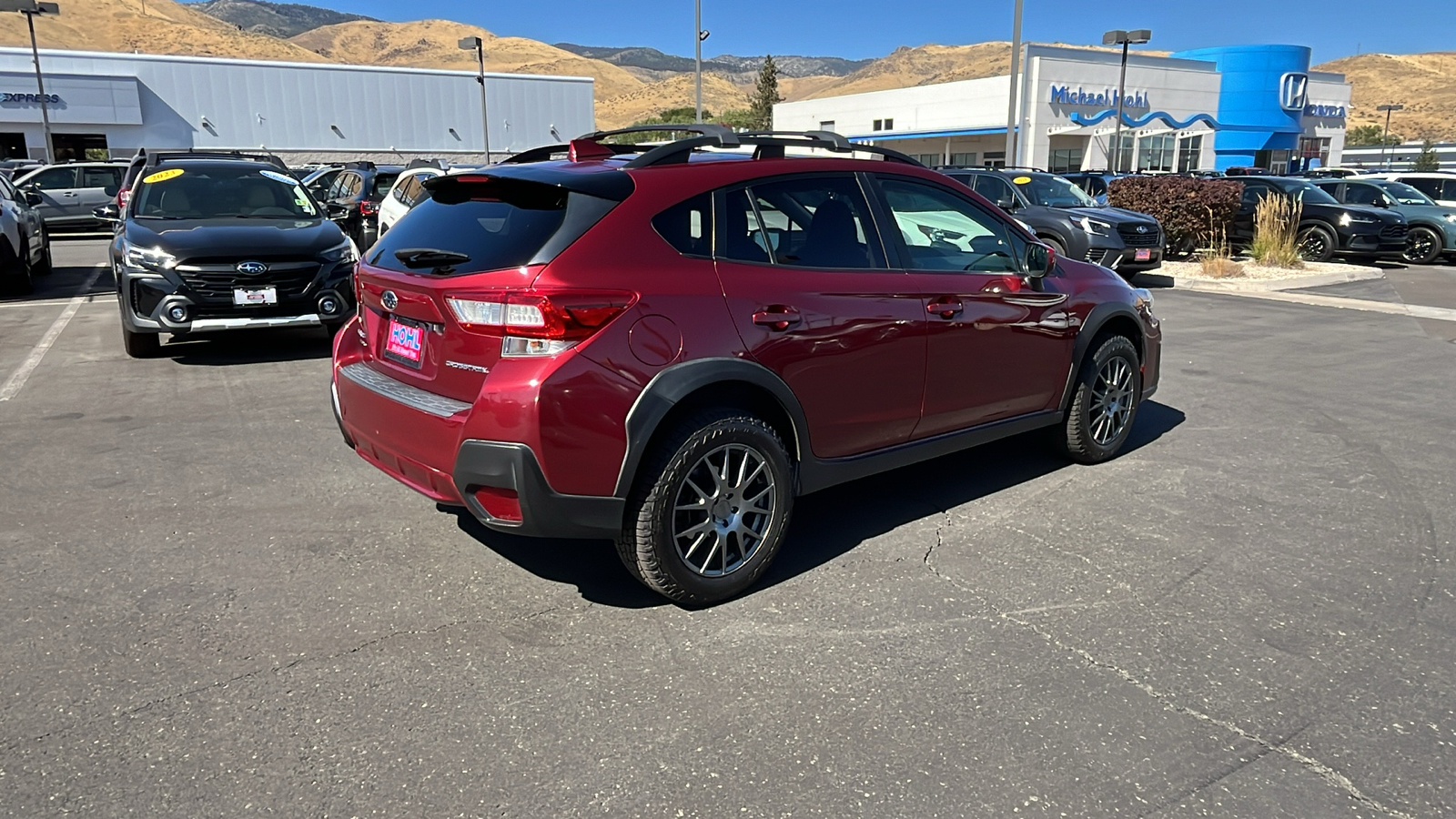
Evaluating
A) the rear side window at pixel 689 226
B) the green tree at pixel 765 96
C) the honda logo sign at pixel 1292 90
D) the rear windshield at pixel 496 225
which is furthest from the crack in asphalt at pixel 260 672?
the green tree at pixel 765 96

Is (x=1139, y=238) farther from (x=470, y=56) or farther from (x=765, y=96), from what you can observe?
(x=470, y=56)

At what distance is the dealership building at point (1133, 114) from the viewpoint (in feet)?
155

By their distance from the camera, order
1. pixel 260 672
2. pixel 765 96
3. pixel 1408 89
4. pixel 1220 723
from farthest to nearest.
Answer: pixel 1408 89, pixel 765 96, pixel 260 672, pixel 1220 723

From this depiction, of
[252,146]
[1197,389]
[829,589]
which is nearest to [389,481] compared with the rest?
[829,589]

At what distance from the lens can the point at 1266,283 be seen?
14922 mm

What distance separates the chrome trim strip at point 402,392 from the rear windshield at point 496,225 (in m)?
0.45

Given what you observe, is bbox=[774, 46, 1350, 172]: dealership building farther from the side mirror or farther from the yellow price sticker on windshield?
the side mirror

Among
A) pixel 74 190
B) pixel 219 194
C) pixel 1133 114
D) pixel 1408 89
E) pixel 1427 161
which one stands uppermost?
pixel 1408 89

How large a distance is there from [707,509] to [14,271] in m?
12.4

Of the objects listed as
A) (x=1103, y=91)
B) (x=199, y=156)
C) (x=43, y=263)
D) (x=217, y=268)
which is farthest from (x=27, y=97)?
(x=1103, y=91)

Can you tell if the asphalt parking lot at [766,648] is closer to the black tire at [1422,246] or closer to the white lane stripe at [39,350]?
the white lane stripe at [39,350]

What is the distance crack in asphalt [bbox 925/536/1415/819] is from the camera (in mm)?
2695

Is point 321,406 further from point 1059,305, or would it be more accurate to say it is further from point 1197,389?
point 1197,389

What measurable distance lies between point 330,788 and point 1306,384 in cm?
779
